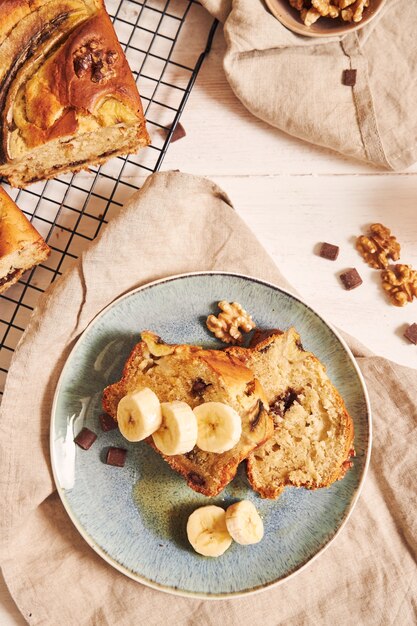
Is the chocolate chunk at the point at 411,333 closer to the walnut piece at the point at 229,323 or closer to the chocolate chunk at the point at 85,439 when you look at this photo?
the walnut piece at the point at 229,323

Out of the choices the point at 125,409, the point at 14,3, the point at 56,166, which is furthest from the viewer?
the point at 56,166

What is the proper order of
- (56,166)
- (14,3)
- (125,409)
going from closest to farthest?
(125,409) < (14,3) < (56,166)

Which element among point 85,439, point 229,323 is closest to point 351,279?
point 229,323

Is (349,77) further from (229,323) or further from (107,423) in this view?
(107,423)

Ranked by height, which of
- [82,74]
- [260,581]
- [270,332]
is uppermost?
[82,74]

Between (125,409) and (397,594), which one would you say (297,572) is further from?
(125,409)

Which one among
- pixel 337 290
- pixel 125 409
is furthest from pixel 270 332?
pixel 125 409
